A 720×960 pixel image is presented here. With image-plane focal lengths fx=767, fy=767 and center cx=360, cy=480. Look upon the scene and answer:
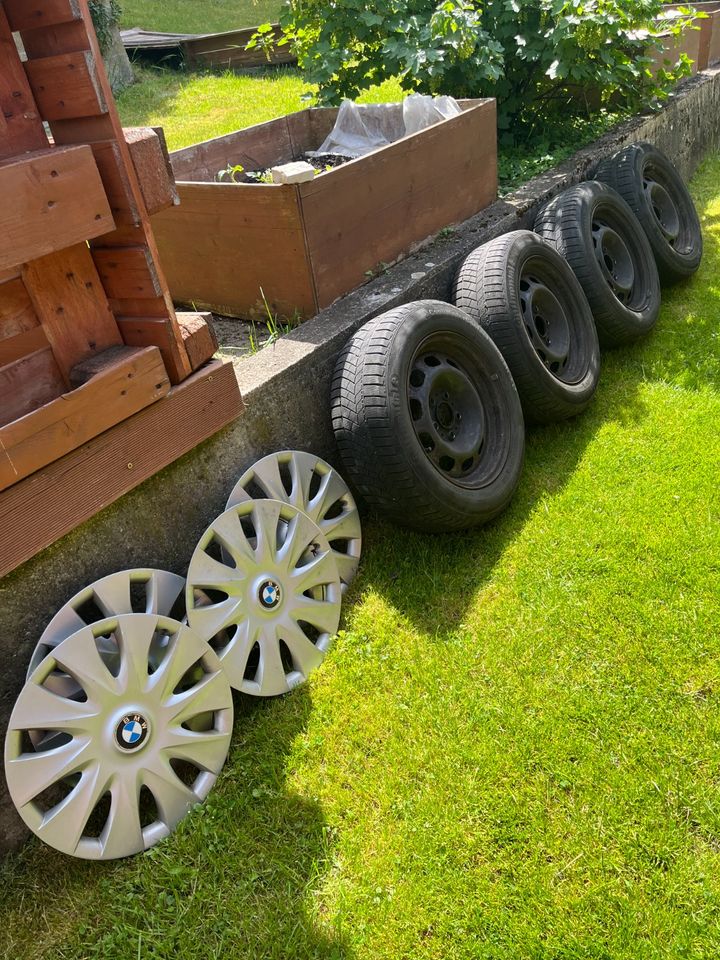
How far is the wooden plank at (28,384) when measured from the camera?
211cm

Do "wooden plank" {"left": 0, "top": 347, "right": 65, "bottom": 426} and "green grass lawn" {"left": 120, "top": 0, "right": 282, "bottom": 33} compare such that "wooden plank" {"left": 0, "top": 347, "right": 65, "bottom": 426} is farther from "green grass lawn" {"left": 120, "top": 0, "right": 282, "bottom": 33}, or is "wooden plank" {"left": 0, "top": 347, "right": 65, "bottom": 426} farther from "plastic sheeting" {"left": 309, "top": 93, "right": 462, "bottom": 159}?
"green grass lawn" {"left": 120, "top": 0, "right": 282, "bottom": 33}

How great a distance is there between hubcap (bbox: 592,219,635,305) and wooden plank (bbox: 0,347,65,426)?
3298 mm

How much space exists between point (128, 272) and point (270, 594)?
3.81 ft

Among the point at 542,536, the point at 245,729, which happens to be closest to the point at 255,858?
the point at 245,729

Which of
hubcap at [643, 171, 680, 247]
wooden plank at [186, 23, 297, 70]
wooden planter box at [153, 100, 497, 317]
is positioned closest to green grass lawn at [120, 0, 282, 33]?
wooden plank at [186, 23, 297, 70]

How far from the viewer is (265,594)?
2.68 m

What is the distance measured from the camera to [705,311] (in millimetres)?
4785

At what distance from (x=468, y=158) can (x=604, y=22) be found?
59.8 inches

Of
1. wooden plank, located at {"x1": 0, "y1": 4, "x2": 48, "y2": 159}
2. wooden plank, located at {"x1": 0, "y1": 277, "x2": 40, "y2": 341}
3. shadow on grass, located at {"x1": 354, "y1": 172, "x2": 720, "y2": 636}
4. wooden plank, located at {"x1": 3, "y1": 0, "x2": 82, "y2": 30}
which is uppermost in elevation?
wooden plank, located at {"x1": 3, "y1": 0, "x2": 82, "y2": 30}

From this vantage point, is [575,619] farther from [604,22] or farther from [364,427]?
[604,22]

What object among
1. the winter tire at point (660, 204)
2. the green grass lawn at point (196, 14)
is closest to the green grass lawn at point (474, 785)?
the winter tire at point (660, 204)

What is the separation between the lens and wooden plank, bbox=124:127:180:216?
2.21 m

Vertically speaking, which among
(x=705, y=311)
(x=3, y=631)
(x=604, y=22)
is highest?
(x=604, y=22)

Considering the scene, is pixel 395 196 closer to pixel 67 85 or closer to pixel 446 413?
pixel 446 413
